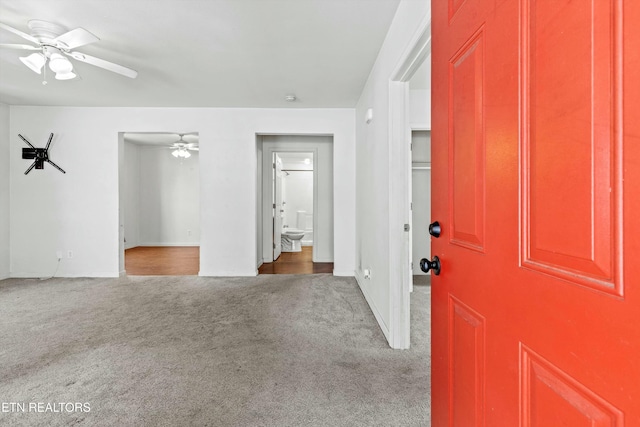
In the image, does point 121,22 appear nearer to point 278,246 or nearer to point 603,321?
point 603,321

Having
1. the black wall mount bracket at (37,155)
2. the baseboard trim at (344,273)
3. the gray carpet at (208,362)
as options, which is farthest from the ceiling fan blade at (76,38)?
the baseboard trim at (344,273)

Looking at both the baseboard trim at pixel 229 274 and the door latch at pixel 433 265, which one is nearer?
the door latch at pixel 433 265

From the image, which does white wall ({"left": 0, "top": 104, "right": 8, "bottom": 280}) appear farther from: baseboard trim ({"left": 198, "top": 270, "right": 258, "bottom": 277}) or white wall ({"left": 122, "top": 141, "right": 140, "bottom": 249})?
baseboard trim ({"left": 198, "top": 270, "right": 258, "bottom": 277})

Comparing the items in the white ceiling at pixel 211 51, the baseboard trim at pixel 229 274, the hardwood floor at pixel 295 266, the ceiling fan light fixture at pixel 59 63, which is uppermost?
the white ceiling at pixel 211 51

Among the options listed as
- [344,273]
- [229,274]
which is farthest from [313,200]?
[229,274]

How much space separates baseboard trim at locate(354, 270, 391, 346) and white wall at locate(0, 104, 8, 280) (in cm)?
497

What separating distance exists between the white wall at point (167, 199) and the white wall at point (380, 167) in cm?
515

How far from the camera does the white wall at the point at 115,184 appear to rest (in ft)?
14.0

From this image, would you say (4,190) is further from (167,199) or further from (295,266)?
(295,266)

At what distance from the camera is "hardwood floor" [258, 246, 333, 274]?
4699mm

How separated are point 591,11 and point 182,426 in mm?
2017

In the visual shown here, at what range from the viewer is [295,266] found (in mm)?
5098

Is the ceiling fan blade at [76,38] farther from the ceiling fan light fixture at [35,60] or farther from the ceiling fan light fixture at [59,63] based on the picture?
the ceiling fan light fixture at [35,60]

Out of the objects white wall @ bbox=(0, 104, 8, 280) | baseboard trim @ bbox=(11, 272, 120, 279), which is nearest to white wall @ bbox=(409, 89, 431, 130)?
baseboard trim @ bbox=(11, 272, 120, 279)
